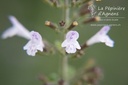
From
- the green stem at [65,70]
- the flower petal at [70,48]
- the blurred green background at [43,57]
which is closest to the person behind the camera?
the flower petal at [70,48]

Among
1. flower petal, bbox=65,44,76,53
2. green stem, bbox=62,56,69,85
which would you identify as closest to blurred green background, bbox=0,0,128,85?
green stem, bbox=62,56,69,85

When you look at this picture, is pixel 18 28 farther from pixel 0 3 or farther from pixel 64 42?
pixel 0 3

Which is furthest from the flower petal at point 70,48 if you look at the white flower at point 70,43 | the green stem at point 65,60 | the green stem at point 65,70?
the green stem at point 65,70

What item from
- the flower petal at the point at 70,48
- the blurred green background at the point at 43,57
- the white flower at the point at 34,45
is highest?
the blurred green background at the point at 43,57

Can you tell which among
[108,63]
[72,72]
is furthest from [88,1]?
[108,63]

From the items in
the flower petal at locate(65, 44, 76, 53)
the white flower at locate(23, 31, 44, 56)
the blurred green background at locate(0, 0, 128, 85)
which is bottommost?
the flower petal at locate(65, 44, 76, 53)

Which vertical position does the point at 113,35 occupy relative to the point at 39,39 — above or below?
above

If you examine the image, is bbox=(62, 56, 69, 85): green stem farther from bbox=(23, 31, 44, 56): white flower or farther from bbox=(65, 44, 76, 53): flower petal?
bbox=(65, 44, 76, 53): flower petal

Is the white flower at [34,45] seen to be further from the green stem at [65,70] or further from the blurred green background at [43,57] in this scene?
the blurred green background at [43,57]

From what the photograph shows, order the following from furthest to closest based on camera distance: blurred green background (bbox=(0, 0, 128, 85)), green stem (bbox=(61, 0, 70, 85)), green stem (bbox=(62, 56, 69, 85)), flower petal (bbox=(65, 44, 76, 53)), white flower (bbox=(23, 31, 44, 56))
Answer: blurred green background (bbox=(0, 0, 128, 85)) < green stem (bbox=(62, 56, 69, 85)) < green stem (bbox=(61, 0, 70, 85)) < white flower (bbox=(23, 31, 44, 56)) < flower petal (bbox=(65, 44, 76, 53))
